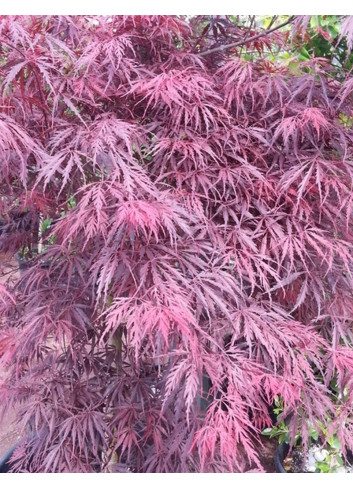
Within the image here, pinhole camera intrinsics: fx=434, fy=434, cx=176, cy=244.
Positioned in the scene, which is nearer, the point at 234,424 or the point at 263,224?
the point at 234,424

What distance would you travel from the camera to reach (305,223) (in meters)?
0.95

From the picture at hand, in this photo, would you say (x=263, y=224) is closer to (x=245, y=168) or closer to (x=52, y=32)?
(x=245, y=168)

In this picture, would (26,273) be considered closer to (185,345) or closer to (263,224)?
(185,345)

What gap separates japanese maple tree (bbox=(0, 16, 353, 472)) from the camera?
2.74 feet

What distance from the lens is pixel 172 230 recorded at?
80cm

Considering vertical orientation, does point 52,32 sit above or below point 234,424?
above

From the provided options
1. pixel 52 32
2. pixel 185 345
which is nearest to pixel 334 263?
pixel 185 345

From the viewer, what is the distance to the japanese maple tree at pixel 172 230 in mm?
836
